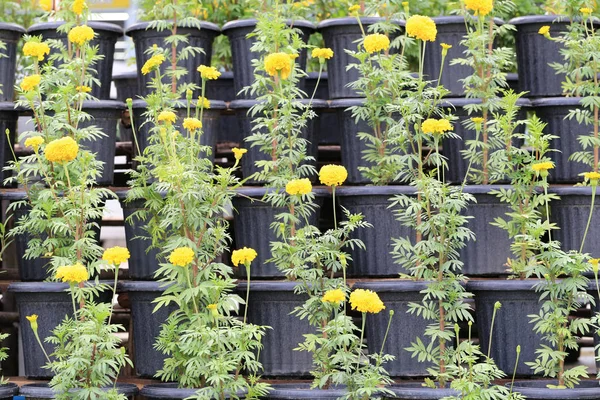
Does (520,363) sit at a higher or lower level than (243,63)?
lower

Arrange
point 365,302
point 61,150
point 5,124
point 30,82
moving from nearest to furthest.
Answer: point 365,302 → point 61,150 → point 30,82 → point 5,124

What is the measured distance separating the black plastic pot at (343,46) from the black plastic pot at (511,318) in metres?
1.12

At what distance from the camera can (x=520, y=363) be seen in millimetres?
3346

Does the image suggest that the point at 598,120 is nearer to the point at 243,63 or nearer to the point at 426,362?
the point at 426,362

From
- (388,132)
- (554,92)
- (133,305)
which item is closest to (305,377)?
(133,305)

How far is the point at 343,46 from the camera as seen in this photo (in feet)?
13.3

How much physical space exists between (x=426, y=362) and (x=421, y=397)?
0.31 m

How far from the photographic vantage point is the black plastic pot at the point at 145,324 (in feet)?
11.3

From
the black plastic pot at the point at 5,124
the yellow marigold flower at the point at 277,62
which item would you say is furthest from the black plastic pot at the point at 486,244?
the black plastic pot at the point at 5,124

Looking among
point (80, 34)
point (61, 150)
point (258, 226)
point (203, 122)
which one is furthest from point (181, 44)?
point (61, 150)

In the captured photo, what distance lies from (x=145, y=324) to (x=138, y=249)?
12.2 inches

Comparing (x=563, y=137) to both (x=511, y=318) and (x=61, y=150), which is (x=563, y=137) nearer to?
(x=511, y=318)

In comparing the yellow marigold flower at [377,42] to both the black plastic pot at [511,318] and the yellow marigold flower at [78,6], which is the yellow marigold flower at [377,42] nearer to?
the black plastic pot at [511,318]

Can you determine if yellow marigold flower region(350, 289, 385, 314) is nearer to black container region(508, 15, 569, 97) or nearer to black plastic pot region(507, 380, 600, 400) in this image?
black plastic pot region(507, 380, 600, 400)
